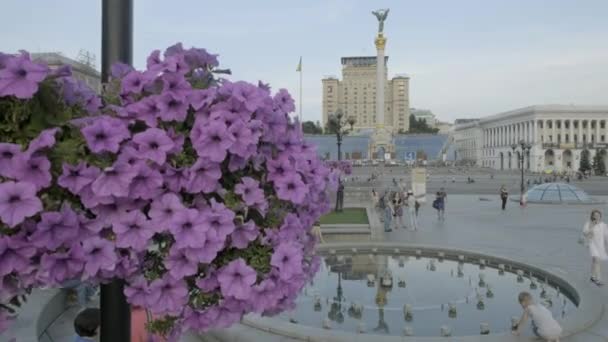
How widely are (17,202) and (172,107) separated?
1.72ft

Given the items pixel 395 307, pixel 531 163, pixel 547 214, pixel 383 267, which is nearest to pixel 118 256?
pixel 395 307

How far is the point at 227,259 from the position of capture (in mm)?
1620

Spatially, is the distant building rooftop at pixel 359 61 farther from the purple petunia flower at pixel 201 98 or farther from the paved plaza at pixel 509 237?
the purple petunia flower at pixel 201 98

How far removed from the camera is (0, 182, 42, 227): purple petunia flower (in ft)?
4.15

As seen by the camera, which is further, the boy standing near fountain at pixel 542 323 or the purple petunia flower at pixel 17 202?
the boy standing near fountain at pixel 542 323

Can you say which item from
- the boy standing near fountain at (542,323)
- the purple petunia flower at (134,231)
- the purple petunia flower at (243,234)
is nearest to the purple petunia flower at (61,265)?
the purple petunia flower at (134,231)

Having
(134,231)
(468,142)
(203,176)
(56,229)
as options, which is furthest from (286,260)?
(468,142)

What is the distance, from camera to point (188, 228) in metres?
1.48

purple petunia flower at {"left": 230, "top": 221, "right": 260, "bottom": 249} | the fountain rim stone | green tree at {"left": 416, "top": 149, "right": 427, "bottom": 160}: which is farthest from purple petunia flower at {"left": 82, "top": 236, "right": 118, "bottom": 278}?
green tree at {"left": 416, "top": 149, "right": 427, "bottom": 160}

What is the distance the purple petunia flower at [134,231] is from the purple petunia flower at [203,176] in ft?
0.54

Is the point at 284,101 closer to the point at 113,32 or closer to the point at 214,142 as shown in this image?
the point at 214,142

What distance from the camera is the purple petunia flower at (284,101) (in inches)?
72.9

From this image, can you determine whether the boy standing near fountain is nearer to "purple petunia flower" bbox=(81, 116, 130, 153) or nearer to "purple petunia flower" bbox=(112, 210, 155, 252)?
"purple petunia flower" bbox=(112, 210, 155, 252)

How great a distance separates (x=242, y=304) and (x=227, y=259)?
15 cm
